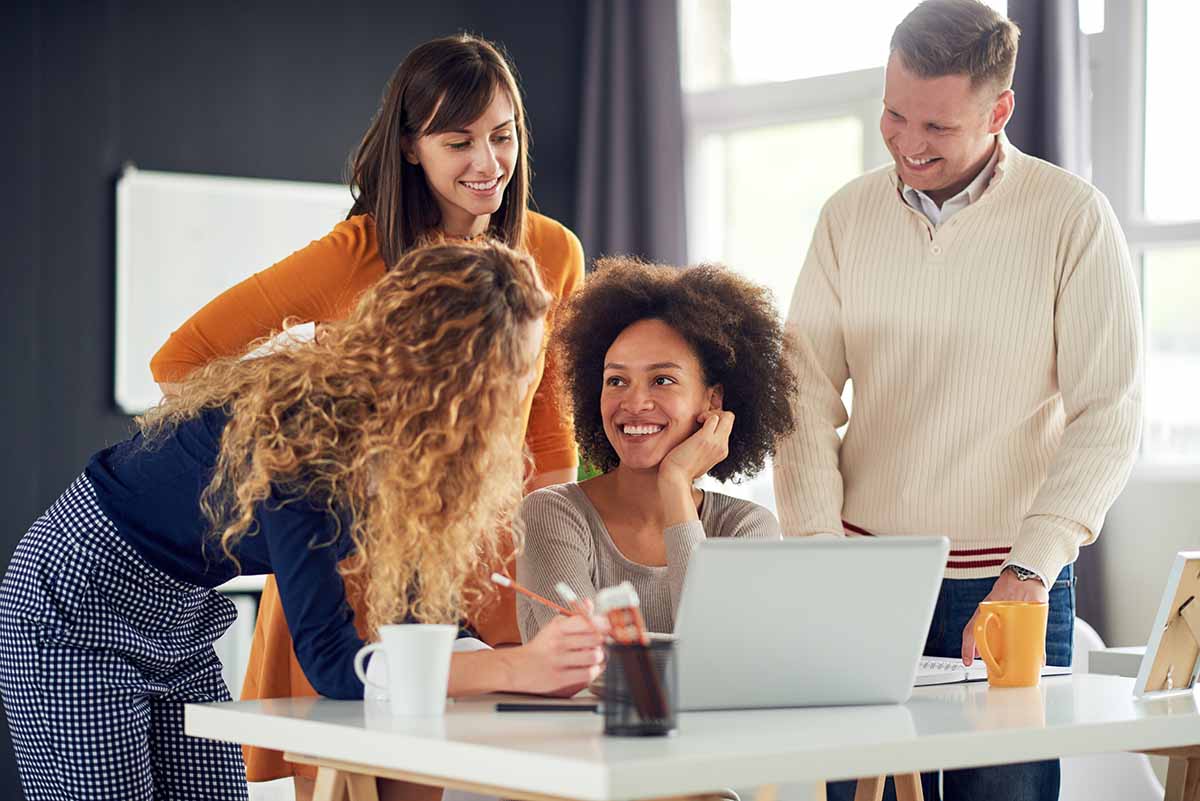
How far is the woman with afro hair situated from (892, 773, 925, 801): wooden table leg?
380 mm

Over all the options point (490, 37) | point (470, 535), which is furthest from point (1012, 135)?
point (470, 535)

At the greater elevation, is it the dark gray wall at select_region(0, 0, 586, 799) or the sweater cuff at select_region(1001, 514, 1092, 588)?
the dark gray wall at select_region(0, 0, 586, 799)

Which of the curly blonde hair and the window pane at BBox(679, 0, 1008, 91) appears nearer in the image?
the curly blonde hair

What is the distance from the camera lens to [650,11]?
4875mm

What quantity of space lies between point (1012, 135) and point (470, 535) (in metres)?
2.60

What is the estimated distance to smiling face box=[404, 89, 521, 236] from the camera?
2.30 m

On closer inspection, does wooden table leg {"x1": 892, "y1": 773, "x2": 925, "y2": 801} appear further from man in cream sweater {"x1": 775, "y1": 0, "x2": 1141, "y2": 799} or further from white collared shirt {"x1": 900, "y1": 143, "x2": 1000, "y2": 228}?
white collared shirt {"x1": 900, "y1": 143, "x2": 1000, "y2": 228}

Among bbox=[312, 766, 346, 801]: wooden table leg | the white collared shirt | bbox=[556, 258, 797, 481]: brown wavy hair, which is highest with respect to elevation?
the white collared shirt

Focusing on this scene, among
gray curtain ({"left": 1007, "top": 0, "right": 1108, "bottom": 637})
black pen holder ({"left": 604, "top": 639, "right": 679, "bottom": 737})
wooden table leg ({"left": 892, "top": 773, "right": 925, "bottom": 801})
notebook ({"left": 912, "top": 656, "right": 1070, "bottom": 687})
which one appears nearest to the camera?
black pen holder ({"left": 604, "top": 639, "right": 679, "bottom": 737})

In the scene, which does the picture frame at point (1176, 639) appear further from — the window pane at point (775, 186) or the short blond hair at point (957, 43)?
the window pane at point (775, 186)

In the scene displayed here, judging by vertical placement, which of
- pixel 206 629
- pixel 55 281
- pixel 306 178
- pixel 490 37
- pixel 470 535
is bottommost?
pixel 206 629

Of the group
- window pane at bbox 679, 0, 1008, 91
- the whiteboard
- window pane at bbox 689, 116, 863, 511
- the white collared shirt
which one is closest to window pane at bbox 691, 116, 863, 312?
window pane at bbox 689, 116, 863, 511

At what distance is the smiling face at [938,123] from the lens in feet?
7.22

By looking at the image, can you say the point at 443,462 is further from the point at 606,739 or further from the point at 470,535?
the point at 606,739
